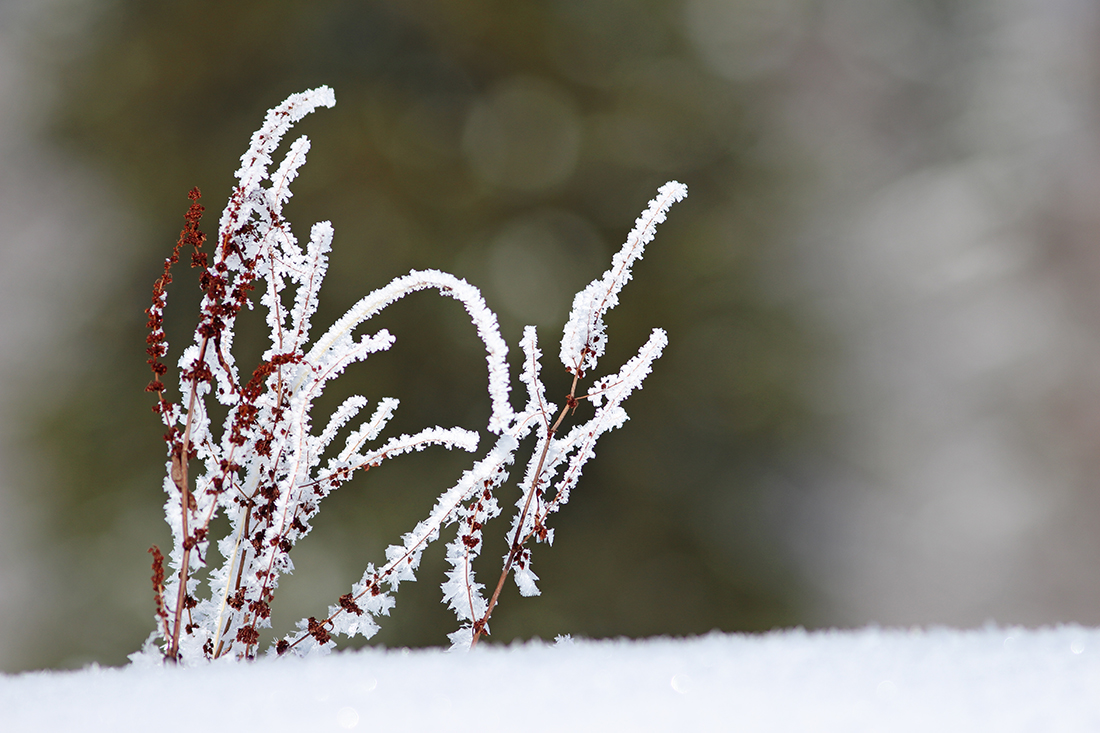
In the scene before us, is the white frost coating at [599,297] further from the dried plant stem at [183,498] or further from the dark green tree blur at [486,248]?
the dark green tree blur at [486,248]

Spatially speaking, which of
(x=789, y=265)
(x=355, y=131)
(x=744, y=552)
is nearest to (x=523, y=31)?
(x=355, y=131)

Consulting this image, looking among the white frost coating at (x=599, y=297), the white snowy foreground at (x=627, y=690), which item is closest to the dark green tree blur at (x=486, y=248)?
the white frost coating at (x=599, y=297)

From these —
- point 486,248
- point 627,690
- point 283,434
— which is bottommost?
point 627,690

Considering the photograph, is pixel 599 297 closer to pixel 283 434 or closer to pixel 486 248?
pixel 283 434

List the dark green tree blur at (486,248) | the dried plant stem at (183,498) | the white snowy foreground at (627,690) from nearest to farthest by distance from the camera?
1. the white snowy foreground at (627,690)
2. the dried plant stem at (183,498)
3. the dark green tree blur at (486,248)

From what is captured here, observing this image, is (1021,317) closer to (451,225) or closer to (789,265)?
(789,265)

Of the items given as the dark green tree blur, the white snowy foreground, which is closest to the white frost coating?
the white snowy foreground

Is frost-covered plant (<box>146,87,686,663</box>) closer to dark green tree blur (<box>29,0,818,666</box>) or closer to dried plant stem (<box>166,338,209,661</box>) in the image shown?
dried plant stem (<box>166,338,209,661</box>)

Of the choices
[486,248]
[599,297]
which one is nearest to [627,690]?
[599,297]
